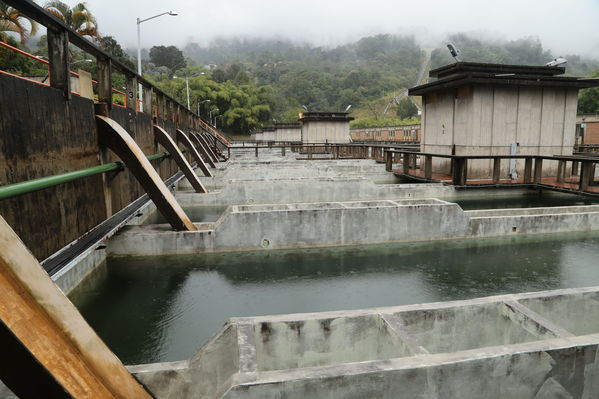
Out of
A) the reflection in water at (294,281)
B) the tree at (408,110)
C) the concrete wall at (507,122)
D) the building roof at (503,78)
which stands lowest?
the reflection in water at (294,281)

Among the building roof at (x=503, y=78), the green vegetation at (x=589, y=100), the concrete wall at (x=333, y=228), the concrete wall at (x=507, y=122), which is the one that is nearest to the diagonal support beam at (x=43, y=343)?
the concrete wall at (x=333, y=228)

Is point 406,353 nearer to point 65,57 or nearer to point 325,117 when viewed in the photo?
point 65,57

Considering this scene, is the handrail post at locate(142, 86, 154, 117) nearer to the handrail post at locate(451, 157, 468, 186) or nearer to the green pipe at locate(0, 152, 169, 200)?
the green pipe at locate(0, 152, 169, 200)

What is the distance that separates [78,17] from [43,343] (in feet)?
133

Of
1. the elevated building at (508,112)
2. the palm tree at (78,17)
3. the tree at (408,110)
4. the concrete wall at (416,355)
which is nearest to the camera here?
the concrete wall at (416,355)

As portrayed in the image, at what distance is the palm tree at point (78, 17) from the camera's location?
36.2 meters

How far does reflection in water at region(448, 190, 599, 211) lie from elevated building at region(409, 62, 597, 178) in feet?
4.60

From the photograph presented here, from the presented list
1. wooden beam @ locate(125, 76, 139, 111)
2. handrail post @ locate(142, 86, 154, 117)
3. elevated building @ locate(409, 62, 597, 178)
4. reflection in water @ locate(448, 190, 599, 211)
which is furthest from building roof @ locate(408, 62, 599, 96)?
wooden beam @ locate(125, 76, 139, 111)

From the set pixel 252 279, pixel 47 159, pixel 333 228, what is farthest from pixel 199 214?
pixel 47 159

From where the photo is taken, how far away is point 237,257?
913cm

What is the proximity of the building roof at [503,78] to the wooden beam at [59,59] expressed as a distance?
13.6 m

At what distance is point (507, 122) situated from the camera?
16922 mm

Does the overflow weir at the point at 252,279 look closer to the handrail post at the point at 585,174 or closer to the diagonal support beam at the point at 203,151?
the handrail post at the point at 585,174

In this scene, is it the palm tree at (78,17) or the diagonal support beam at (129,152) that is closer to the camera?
the diagonal support beam at (129,152)
